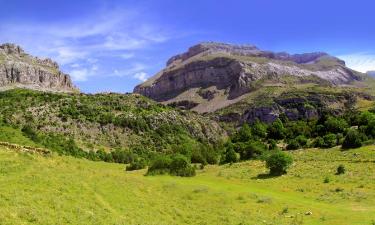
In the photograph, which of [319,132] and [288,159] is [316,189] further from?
[319,132]

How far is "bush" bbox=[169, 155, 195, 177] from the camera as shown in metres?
79.4

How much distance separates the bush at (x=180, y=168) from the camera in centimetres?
7944

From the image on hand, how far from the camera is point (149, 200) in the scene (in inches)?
1633

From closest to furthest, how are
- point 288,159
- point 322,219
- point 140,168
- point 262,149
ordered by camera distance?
point 322,219, point 288,159, point 140,168, point 262,149

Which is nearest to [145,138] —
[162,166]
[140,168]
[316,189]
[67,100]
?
[67,100]

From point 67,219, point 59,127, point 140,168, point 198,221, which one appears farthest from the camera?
point 59,127

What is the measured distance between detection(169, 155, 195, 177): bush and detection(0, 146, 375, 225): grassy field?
1592 centimetres

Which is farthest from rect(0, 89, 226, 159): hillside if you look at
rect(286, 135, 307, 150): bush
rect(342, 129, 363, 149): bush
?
rect(342, 129, 363, 149): bush

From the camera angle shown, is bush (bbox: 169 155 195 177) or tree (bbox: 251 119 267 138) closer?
bush (bbox: 169 155 195 177)

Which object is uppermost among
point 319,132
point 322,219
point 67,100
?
point 67,100

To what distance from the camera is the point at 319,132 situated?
136m

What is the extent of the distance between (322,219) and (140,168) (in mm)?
59518

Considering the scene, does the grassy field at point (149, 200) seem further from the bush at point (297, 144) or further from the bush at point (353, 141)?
the bush at point (297, 144)

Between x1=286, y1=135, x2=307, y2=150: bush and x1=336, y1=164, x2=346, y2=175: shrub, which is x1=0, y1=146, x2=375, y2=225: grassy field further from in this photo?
x1=286, y1=135, x2=307, y2=150: bush
